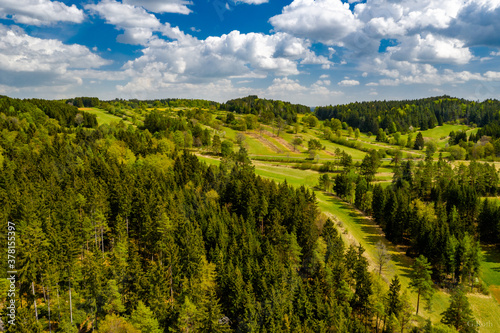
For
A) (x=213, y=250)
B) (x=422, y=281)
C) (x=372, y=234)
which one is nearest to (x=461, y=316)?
(x=422, y=281)

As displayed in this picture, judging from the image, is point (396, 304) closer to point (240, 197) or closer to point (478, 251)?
point (478, 251)

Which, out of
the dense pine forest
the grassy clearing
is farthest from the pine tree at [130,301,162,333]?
the grassy clearing

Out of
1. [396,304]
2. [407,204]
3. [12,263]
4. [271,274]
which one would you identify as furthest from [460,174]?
[12,263]

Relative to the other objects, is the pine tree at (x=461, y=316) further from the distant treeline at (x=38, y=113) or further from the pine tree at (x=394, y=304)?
the distant treeline at (x=38, y=113)

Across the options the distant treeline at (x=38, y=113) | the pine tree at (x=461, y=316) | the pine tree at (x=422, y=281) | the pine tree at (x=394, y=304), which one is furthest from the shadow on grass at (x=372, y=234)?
the distant treeline at (x=38, y=113)

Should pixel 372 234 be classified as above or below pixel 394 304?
below

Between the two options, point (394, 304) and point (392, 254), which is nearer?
point (394, 304)

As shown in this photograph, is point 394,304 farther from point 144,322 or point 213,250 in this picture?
point 144,322

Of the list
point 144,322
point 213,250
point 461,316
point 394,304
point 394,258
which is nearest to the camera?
point 144,322

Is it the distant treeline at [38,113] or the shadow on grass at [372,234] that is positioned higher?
the distant treeline at [38,113]

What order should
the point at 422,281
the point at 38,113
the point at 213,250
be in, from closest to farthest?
the point at 422,281
the point at 213,250
the point at 38,113

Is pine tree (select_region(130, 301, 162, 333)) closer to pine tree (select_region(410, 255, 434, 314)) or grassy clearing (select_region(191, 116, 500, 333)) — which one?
pine tree (select_region(410, 255, 434, 314))
